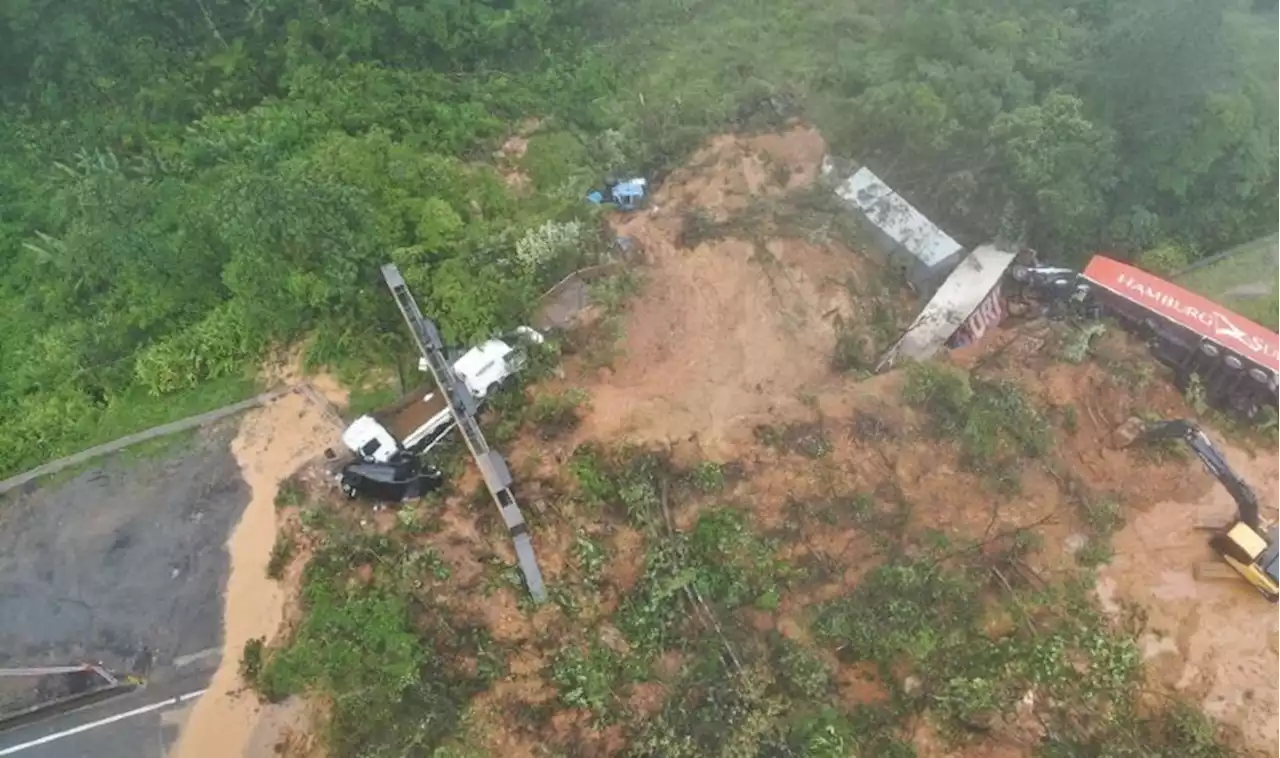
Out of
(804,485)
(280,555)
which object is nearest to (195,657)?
(280,555)

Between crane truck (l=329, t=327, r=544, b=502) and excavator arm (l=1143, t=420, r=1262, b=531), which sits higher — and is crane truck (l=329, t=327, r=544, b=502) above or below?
above

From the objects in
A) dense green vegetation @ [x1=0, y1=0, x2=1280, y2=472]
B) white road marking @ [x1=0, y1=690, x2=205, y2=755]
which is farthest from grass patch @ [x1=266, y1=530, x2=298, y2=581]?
dense green vegetation @ [x1=0, y1=0, x2=1280, y2=472]

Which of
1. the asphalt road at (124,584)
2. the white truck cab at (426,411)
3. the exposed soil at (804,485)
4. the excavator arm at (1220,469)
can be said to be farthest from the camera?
the white truck cab at (426,411)

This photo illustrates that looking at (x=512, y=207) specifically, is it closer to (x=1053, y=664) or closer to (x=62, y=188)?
(x=62, y=188)

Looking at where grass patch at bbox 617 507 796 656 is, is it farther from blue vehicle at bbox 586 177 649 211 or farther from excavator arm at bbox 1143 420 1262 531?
blue vehicle at bbox 586 177 649 211

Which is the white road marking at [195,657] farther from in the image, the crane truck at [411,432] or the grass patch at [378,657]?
the crane truck at [411,432]

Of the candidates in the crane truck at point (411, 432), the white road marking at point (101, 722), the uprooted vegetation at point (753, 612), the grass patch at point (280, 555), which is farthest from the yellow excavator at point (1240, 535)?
the white road marking at point (101, 722)
